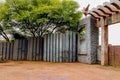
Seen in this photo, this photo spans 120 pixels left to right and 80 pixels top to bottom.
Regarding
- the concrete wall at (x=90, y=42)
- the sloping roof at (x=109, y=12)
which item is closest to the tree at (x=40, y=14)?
the concrete wall at (x=90, y=42)

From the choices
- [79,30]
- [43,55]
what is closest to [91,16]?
[79,30]

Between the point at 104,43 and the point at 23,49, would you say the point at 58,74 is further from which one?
the point at 23,49

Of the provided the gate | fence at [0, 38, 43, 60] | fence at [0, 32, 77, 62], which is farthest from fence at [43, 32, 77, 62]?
the gate

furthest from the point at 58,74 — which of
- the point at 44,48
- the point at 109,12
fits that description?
the point at 44,48

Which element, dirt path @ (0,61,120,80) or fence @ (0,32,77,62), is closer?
dirt path @ (0,61,120,80)

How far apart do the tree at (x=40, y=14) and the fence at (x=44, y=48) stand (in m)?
0.66

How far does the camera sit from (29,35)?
15.3 metres

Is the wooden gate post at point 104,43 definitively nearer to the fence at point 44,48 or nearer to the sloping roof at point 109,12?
the sloping roof at point 109,12

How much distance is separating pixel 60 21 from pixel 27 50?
262 cm

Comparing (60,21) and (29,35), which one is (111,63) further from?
(29,35)

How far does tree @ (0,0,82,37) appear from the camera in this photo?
13.4 m

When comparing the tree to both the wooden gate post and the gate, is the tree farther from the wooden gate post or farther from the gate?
the gate

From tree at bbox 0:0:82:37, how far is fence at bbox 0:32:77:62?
66 cm

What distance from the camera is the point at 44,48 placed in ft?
47.1
